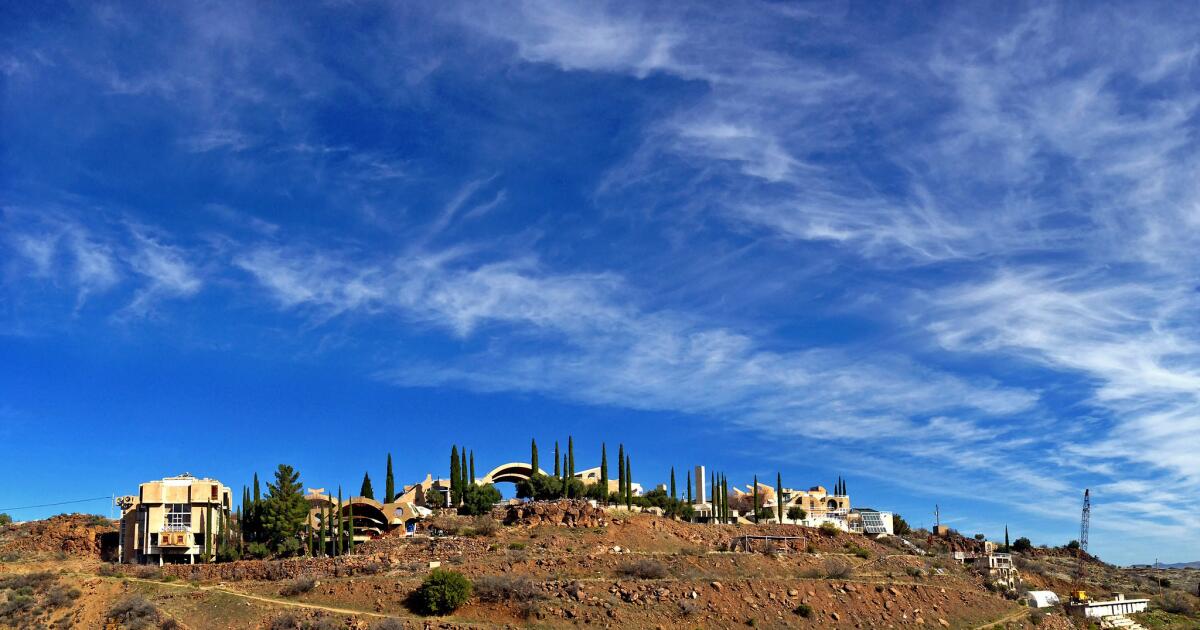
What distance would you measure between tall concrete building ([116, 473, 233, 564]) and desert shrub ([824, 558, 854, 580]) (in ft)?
146

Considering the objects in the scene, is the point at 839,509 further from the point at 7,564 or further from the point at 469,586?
the point at 7,564

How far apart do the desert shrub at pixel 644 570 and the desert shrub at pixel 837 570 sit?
14.1 m

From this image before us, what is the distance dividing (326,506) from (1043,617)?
60.0 m

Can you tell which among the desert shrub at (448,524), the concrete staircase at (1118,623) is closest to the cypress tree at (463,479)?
the desert shrub at (448,524)

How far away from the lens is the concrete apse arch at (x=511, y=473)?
4350 inches

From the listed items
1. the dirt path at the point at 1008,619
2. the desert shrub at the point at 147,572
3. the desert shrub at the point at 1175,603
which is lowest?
the desert shrub at the point at 1175,603

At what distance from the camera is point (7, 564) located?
67188 millimetres

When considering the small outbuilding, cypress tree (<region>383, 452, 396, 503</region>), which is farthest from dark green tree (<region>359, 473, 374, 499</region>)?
the small outbuilding

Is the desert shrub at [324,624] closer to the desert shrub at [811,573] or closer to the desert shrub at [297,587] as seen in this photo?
the desert shrub at [297,587]

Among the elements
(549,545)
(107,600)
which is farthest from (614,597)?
(107,600)

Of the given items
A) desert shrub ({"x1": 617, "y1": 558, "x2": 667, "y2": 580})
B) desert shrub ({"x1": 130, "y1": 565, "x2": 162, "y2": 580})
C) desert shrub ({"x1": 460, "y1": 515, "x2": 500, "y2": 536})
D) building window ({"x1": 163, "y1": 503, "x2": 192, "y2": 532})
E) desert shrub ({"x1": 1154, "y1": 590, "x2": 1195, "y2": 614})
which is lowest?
desert shrub ({"x1": 1154, "y1": 590, "x2": 1195, "y2": 614})

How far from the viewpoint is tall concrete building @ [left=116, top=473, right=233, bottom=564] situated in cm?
7250

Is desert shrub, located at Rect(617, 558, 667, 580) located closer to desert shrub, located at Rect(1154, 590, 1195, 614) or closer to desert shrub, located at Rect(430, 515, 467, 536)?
desert shrub, located at Rect(430, 515, 467, 536)

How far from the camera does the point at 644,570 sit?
2470 inches
